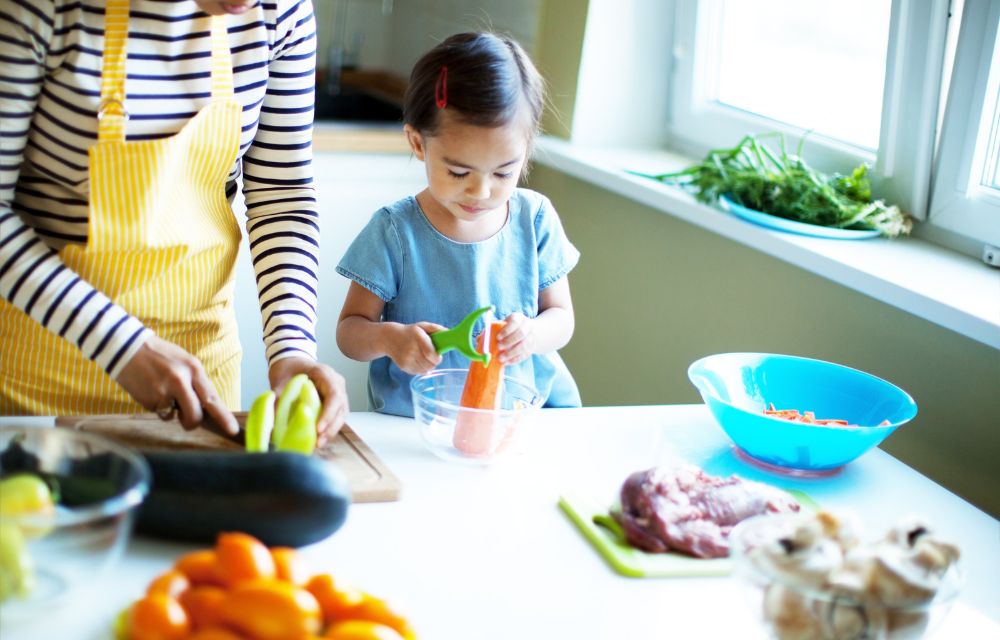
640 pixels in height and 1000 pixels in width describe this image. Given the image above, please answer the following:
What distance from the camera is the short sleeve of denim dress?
1606 mm

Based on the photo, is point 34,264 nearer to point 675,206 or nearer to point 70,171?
point 70,171

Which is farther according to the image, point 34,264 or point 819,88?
point 819,88

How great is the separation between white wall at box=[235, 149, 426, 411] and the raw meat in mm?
1352

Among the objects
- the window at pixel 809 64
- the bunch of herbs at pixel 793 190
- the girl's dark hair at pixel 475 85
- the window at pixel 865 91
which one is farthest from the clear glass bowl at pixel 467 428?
the window at pixel 809 64

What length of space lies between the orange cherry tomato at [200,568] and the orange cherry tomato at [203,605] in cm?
2

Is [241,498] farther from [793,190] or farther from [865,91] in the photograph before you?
[865,91]

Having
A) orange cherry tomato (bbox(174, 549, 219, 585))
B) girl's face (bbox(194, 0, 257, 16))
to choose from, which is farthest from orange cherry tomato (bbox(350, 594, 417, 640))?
girl's face (bbox(194, 0, 257, 16))

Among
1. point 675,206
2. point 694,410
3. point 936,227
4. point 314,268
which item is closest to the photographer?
point 314,268

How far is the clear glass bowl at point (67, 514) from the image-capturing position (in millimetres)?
815

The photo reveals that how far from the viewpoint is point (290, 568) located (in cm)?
88

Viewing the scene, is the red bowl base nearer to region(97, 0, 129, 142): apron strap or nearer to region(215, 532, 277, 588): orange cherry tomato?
region(215, 532, 277, 588): orange cherry tomato

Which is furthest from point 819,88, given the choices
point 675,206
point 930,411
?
point 930,411

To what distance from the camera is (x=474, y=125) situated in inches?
58.1

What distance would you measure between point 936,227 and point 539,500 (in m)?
1.02
